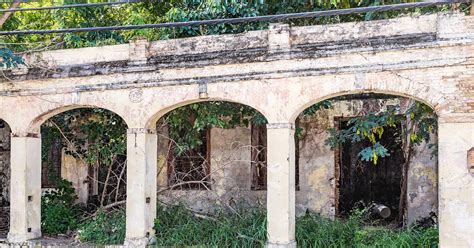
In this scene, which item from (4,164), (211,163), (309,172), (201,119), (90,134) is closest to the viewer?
(201,119)

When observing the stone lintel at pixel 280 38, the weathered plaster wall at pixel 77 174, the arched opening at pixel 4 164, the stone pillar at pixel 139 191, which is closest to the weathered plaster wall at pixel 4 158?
the arched opening at pixel 4 164

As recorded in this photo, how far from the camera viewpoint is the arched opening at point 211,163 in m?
11.2

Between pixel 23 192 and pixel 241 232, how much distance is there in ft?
14.4

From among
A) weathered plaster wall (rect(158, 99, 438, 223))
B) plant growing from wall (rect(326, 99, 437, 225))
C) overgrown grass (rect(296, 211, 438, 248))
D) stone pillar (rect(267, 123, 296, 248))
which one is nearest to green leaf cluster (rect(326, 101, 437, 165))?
plant growing from wall (rect(326, 99, 437, 225))

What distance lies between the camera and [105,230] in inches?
420

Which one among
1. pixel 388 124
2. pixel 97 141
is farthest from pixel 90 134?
pixel 388 124

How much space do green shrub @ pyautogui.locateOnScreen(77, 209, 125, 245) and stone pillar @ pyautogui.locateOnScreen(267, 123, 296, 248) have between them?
3034 mm

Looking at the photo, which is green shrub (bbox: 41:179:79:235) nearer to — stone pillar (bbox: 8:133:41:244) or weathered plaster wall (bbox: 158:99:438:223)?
stone pillar (bbox: 8:133:41:244)

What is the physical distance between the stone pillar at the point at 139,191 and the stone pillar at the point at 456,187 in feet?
16.6

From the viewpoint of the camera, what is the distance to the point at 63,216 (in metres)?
12.1

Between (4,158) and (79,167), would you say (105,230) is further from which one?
(4,158)

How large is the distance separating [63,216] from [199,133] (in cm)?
359

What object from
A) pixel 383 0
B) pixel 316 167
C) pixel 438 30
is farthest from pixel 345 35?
pixel 316 167

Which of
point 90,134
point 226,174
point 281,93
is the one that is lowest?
point 226,174
